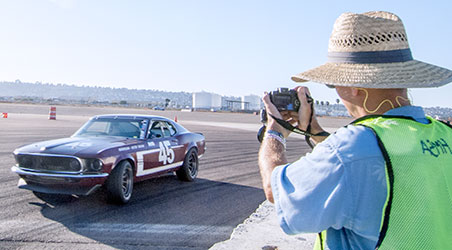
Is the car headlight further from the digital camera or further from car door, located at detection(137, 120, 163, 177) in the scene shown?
the digital camera

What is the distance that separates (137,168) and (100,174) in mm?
917

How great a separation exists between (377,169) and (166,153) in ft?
21.8

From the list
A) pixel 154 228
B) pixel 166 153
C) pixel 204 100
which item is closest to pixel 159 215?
pixel 154 228

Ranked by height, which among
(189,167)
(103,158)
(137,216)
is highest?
(103,158)

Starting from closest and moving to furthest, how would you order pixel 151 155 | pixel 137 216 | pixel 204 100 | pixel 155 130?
pixel 137 216 → pixel 151 155 → pixel 155 130 → pixel 204 100

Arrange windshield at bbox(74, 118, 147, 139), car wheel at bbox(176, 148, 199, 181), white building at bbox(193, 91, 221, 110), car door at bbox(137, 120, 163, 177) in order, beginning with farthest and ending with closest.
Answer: white building at bbox(193, 91, 221, 110)
car wheel at bbox(176, 148, 199, 181)
windshield at bbox(74, 118, 147, 139)
car door at bbox(137, 120, 163, 177)

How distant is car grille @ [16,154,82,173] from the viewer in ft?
19.6

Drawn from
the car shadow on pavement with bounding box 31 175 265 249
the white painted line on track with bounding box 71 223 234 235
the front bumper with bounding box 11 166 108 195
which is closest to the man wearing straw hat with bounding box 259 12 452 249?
the car shadow on pavement with bounding box 31 175 265 249

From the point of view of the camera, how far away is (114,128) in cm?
762

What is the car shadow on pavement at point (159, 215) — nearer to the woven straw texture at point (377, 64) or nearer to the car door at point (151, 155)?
the car door at point (151, 155)

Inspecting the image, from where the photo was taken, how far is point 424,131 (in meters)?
1.55

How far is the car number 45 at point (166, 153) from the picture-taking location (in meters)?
7.69

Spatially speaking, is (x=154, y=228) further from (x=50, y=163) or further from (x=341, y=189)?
(x=341, y=189)

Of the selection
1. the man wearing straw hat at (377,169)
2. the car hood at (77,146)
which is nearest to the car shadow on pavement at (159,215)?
the car hood at (77,146)
